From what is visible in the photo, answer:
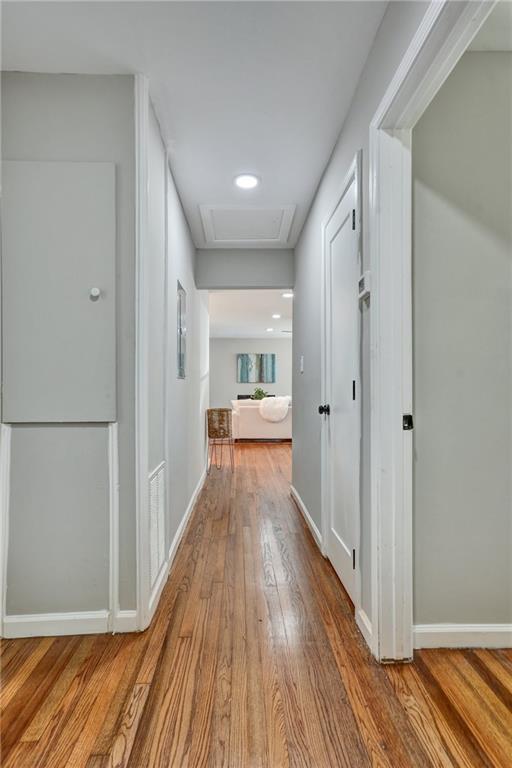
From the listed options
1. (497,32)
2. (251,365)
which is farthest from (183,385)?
(251,365)

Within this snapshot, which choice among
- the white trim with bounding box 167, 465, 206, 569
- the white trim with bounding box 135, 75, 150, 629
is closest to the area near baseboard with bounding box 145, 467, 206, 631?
the white trim with bounding box 167, 465, 206, 569

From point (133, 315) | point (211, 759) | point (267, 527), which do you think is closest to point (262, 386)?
point (267, 527)

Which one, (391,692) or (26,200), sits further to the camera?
(26,200)

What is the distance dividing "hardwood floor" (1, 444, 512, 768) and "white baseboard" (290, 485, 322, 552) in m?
0.55

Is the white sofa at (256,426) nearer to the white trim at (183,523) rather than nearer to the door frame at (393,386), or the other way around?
the white trim at (183,523)

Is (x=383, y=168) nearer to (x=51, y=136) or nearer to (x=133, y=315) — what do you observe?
(x=133, y=315)

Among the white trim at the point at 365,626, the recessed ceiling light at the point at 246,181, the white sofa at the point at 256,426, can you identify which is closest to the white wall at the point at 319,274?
the white trim at the point at 365,626

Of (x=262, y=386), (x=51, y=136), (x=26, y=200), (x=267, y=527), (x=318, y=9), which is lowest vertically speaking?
(x=267, y=527)

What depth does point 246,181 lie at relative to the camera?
266cm

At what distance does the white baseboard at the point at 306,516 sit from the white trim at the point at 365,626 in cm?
81

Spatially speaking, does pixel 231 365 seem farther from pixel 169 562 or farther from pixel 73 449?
pixel 73 449

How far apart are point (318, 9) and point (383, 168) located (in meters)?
0.60

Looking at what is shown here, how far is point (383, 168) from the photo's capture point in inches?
59.1

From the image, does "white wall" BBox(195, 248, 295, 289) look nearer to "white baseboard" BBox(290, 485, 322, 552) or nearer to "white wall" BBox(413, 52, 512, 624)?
"white baseboard" BBox(290, 485, 322, 552)
